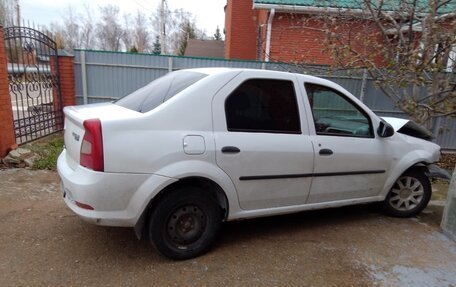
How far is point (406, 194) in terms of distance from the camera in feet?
13.9

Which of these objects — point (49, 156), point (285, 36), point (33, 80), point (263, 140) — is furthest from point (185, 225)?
point (285, 36)

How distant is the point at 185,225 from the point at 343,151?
70.2 inches

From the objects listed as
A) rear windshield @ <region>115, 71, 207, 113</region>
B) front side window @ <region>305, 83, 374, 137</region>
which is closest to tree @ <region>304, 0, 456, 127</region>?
front side window @ <region>305, 83, 374, 137</region>

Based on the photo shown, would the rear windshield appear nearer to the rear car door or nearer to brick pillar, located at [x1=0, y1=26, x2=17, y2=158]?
the rear car door

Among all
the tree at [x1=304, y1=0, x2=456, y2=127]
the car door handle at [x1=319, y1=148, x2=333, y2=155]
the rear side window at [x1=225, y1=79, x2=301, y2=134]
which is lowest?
the car door handle at [x1=319, y1=148, x2=333, y2=155]

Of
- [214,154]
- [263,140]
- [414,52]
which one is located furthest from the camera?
[414,52]

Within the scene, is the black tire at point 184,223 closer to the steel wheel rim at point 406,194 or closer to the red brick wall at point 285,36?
the steel wheel rim at point 406,194

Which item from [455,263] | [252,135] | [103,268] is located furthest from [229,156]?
[455,263]

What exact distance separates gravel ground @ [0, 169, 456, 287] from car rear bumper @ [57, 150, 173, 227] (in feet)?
1.69

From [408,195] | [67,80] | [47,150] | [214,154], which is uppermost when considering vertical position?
[67,80]

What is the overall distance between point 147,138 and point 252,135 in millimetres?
949

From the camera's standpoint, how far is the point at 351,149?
3596mm

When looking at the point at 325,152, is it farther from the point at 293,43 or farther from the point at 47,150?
the point at 293,43

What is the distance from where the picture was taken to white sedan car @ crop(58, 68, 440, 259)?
2.67 meters
